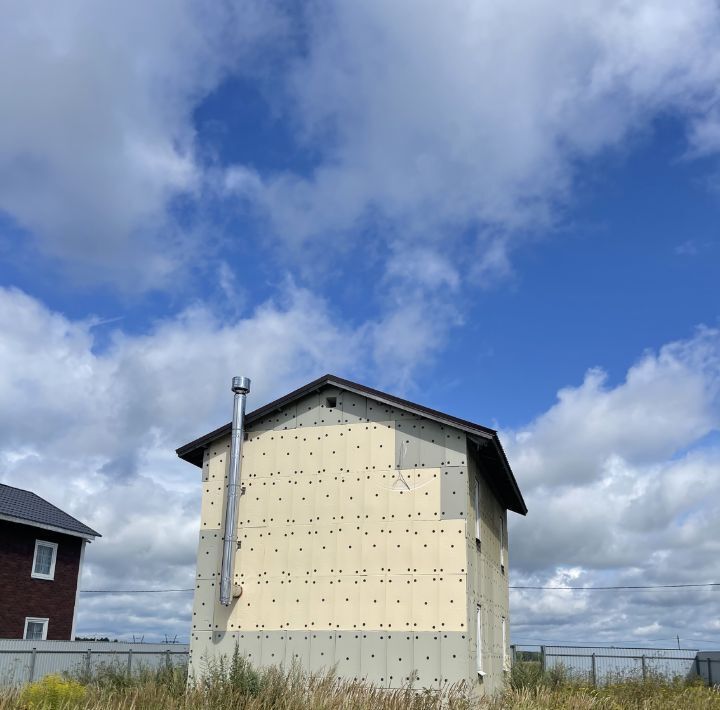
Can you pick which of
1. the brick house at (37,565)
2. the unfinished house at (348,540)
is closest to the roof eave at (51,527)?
the brick house at (37,565)

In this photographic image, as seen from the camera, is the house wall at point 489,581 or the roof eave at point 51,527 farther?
the roof eave at point 51,527

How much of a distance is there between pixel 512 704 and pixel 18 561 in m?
20.2

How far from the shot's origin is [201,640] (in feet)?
61.0

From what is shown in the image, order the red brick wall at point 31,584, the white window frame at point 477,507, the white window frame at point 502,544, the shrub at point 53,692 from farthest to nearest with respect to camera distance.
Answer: the red brick wall at point 31,584
the white window frame at point 502,544
the white window frame at point 477,507
the shrub at point 53,692

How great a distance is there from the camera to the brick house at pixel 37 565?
90.9 ft

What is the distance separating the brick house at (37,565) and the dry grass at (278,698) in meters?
10.1

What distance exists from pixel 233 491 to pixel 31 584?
14139mm

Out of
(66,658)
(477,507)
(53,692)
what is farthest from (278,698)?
(66,658)

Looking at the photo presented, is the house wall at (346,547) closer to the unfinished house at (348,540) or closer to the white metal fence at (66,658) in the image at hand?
the unfinished house at (348,540)

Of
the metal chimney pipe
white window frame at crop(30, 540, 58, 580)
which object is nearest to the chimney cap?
the metal chimney pipe

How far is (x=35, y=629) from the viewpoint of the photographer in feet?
94.1

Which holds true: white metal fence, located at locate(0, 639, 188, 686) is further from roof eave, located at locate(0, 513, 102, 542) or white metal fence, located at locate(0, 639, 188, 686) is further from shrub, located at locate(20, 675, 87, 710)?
roof eave, located at locate(0, 513, 102, 542)

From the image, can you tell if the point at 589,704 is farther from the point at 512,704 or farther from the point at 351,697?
the point at 351,697

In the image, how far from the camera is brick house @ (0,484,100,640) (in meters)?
27.7
